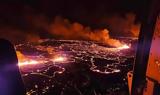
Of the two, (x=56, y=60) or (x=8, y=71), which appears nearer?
(x=8, y=71)

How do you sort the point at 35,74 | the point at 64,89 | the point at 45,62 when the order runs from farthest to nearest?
the point at 45,62 → the point at 35,74 → the point at 64,89

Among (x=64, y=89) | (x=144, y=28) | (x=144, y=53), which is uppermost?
(x=144, y=28)

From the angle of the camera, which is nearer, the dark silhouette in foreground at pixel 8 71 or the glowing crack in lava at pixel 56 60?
the dark silhouette in foreground at pixel 8 71

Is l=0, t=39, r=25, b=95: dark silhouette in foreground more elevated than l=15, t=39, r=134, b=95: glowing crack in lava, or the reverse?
l=0, t=39, r=25, b=95: dark silhouette in foreground

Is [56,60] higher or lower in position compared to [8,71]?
lower

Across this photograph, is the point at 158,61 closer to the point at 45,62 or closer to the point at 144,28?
the point at 144,28

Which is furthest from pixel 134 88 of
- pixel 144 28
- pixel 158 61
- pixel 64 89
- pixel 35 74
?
pixel 35 74

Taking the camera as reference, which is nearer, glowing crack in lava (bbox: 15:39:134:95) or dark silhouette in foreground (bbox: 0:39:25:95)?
dark silhouette in foreground (bbox: 0:39:25:95)

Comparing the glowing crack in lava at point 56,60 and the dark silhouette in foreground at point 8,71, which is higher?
the dark silhouette in foreground at point 8,71
